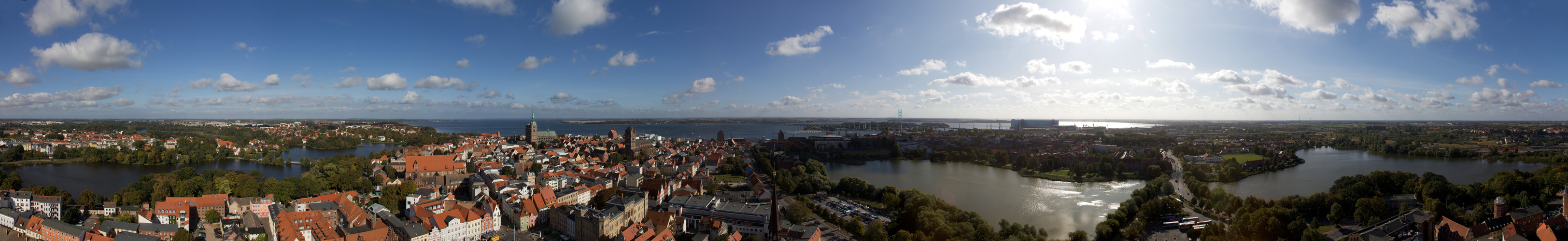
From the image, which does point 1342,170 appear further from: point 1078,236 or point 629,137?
point 629,137

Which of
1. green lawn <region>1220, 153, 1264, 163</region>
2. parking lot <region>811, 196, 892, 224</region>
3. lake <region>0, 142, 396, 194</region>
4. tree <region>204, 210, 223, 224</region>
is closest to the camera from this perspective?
tree <region>204, 210, 223, 224</region>

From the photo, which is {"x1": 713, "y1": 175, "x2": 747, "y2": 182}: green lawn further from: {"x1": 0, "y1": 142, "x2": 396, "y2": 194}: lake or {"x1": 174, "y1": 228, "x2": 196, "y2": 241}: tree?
{"x1": 0, "y1": 142, "x2": 396, "y2": 194}: lake

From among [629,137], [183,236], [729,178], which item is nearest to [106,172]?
[629,137]

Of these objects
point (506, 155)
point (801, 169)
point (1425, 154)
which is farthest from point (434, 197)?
→ point (1425, 154)

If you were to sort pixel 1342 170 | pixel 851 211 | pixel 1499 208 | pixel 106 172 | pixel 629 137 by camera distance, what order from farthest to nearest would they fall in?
pixel 629 137 < pixel 1342 170 < pixel 106 172 < pixel 851 211 < pixel 1499 208

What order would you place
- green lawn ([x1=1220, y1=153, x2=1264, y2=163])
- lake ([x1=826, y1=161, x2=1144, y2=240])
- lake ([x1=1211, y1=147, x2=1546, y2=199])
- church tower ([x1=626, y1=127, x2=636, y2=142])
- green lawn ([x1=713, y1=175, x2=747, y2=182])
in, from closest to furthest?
lake ([x1=826, y1=161, x2=1144, y2=240]) < lake ([x1=1211, y1=147, x2=1546, y2=199]) < green lawn ([x1=713, y1=175, x2=747, y2=182]) < green lawn ([x1=1220, y1=153, x2=1264, y2=163]) < church tower ([x1=626, y1=127, x2=636, y2=142])

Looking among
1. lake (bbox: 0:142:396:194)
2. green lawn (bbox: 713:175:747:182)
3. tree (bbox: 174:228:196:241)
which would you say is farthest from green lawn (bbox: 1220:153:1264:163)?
lake (bbox: 0:142:396:194)

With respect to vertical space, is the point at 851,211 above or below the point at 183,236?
below
